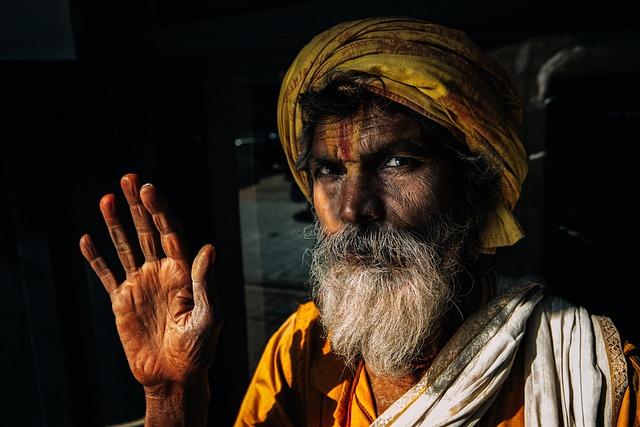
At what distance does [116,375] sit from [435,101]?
2311 mm

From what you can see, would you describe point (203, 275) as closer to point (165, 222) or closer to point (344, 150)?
point (165, 222)

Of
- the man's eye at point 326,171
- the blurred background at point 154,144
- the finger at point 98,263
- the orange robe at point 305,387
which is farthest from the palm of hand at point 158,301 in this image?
the blurred background at point 154,144

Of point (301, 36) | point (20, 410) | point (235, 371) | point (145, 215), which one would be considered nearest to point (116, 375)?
point (20, 410)

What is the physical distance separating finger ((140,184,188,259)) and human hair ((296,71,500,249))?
1.67 ft

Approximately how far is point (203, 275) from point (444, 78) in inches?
33.3

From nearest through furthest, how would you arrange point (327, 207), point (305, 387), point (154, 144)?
point (327, 207), point (305, 387), point (154, 144)

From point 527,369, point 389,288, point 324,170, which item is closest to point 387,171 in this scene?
point 324,170

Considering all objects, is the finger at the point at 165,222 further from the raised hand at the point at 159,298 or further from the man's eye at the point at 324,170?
the man's eye at the point at 324,170

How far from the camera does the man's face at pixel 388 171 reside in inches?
52.3

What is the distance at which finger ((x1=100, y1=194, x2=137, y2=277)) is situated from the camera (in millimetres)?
1291

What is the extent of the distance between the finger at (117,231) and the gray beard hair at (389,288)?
22.9 inches

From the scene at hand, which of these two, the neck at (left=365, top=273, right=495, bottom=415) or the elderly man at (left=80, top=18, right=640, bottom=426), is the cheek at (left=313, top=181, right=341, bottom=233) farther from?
the neck at (left=365, top=273, right=495, bottom=415)

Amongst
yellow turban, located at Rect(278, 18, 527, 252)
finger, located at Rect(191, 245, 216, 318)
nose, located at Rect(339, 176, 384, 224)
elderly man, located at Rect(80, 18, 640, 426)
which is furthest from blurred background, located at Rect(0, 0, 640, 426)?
finger, located at Rect(191, 245, 216, 318)

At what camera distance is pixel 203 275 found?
4.01 ft
